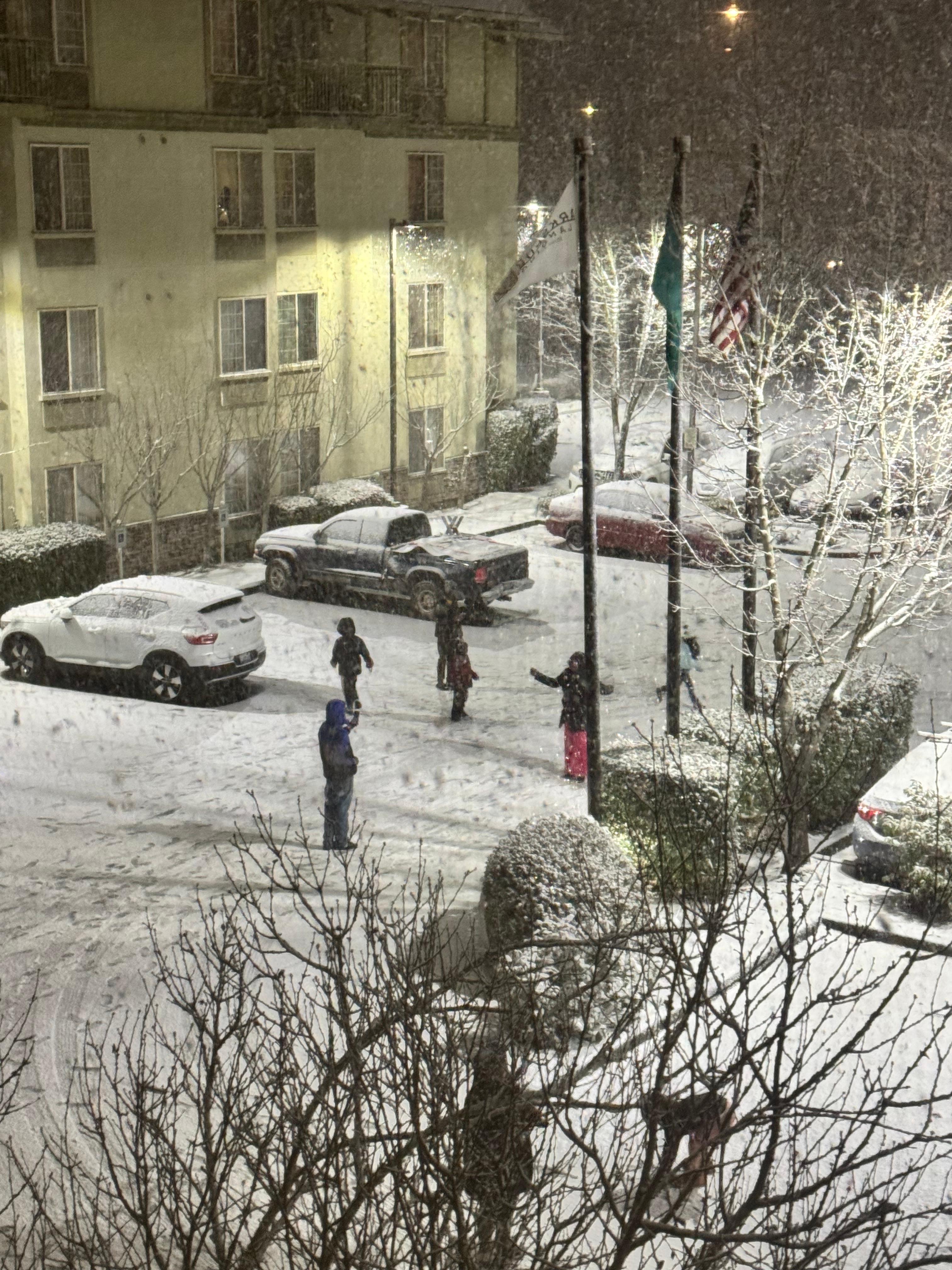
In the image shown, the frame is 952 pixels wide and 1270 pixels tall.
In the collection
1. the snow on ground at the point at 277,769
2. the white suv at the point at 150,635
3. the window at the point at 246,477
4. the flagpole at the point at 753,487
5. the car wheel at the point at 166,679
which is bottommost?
the snow on ground at the point at 277,769

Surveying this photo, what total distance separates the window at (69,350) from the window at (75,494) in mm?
1305

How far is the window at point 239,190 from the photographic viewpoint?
95.5 feet

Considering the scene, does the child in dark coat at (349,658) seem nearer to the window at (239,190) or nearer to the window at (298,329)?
the window at (298,329)

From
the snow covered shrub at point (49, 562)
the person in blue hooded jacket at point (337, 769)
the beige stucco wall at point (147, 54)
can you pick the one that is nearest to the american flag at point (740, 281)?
the person in blue hooded jacket at point (337, 769)

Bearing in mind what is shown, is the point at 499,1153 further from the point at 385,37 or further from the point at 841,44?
the point at 841,44

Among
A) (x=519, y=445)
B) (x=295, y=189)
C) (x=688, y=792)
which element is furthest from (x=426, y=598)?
(x=688, y=792)

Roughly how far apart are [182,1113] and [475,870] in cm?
532

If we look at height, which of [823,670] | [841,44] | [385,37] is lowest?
[823,670]

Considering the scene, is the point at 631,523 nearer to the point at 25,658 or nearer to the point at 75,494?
the point at 75,494

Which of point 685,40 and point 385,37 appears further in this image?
point 685,40

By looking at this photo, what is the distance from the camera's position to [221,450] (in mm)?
28812

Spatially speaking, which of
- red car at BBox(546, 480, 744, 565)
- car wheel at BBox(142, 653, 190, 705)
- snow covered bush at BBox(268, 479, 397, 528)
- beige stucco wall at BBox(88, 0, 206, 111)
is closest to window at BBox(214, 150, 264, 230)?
beige stucco wall at BBox(88, 0, 206, 111)

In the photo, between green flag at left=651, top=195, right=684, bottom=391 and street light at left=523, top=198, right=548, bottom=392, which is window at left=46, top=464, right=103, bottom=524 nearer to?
green flag at left=651, top=195, right=684, bottom=391

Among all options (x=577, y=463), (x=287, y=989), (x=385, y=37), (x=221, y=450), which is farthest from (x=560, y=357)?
(x=287, y=989)
